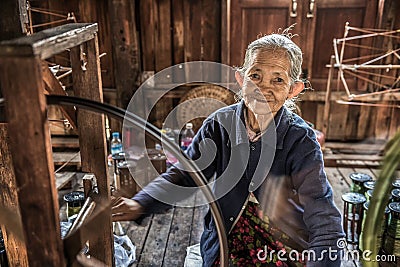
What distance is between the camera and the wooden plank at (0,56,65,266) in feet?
2.27

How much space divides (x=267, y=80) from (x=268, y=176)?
1.08 feet

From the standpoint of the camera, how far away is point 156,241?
2.25 m

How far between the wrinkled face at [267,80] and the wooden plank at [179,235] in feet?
3.44

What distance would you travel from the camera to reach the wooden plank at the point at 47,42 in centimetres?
68

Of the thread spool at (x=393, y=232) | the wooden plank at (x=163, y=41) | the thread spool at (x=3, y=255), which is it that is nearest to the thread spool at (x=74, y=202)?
the thread spool at (x=3, y=255)

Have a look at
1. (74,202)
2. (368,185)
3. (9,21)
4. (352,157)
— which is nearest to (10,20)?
(9,21)

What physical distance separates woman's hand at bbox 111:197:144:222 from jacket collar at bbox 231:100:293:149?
442 millimetres

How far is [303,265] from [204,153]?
511 mm

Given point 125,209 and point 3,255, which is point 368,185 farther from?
point 3,255

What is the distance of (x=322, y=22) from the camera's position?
3.46 meters

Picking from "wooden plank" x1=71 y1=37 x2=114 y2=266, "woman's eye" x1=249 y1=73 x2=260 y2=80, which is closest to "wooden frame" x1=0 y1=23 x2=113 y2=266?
"wooden plank" x1=71 y1=37 x2=114 y2=266

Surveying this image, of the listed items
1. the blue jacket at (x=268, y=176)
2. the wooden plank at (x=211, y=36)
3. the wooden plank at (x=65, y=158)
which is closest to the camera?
the blue jacket at (x=268, y=176)

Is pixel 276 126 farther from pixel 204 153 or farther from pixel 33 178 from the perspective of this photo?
pixel 33 178

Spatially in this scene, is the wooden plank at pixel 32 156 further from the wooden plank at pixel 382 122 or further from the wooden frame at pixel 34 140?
the wooden plank at pixel 382 122
